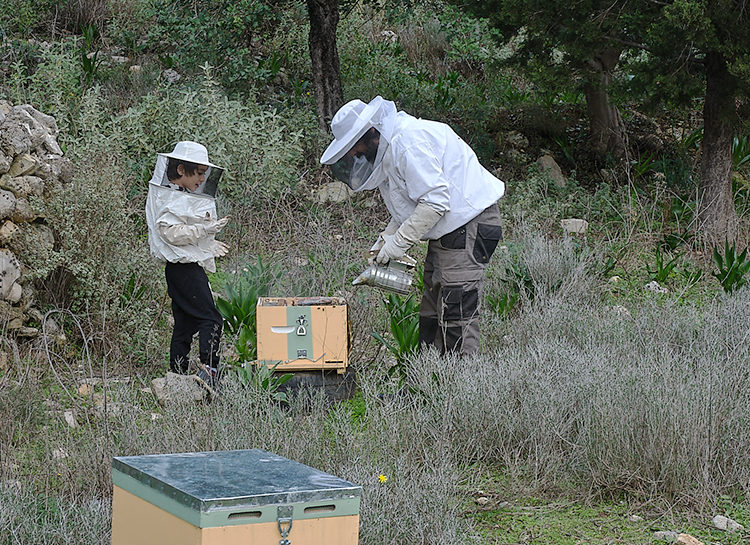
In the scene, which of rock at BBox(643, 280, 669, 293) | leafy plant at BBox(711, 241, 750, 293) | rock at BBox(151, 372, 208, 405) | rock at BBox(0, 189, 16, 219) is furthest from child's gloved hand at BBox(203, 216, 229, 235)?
leafy plant at BBox(711, 241, 750, 293)

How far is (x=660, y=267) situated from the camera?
26.7ft

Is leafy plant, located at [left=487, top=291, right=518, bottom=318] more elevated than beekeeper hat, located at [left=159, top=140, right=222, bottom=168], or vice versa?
beekeeper hat, located at [left=159, top=140, right=222, bottom=168]

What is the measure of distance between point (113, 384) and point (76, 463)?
1610mm

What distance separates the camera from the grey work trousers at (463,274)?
17.8ft

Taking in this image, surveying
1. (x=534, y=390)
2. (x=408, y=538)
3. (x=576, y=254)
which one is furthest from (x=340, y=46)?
(x=408, y=538)

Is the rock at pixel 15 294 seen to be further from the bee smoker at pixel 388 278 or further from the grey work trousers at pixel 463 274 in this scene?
the grey work trousers at pixel 463 274

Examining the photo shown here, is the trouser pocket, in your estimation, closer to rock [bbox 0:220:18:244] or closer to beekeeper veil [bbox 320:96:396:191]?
beekeeper veil [bbox 320:96:396:191]

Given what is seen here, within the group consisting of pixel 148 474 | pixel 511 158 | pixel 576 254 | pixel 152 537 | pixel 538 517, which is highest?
pixel 511 158

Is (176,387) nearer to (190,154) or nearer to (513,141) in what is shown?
(190,154)

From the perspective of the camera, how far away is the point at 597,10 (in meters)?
8.65

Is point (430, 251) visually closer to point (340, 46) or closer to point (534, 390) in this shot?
point (534, 390)

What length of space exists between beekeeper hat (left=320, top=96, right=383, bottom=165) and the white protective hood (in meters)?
0.90

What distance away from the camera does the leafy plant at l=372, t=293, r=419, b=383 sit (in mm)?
5758

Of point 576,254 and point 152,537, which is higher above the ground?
point 576,254
